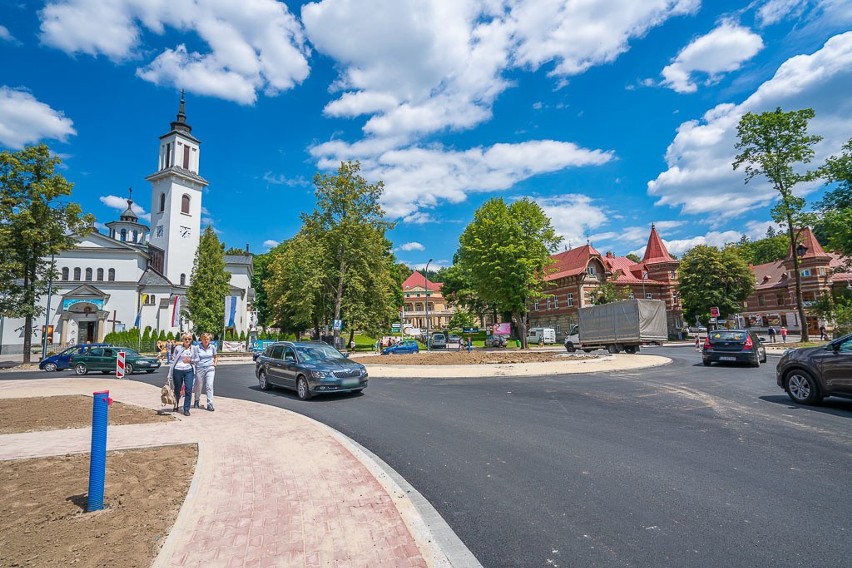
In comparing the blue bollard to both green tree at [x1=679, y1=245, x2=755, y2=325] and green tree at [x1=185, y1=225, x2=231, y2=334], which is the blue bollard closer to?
green tree at [x1=185, y1=225, x2=231, y2=334]

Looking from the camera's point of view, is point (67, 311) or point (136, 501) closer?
point (136, 501)

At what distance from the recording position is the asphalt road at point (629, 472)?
3523 millimetres

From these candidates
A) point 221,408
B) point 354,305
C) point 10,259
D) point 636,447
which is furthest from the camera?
point 354,305

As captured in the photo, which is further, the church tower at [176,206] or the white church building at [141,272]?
the church tower at [176,206]

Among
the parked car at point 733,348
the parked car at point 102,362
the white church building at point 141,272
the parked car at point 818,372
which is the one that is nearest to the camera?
the parked car at point 818,372

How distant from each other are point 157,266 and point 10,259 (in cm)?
2475

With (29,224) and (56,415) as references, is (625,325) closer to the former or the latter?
(56,415)

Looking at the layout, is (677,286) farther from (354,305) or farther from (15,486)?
(15,486)

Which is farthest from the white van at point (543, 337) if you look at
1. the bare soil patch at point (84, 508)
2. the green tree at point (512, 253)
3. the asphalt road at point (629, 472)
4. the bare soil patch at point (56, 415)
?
the bare soil patch at point (84, 508)

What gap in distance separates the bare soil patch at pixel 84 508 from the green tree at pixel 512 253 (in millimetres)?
Answer: 35251

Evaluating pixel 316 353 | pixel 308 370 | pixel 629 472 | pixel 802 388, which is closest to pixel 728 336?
pixel 802 388

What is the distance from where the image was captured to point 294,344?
13734 mm

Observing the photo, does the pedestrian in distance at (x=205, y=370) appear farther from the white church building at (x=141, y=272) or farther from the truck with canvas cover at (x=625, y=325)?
the white church building at (x=141, y=272)

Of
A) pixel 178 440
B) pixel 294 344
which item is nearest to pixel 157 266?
pixel 294 344
